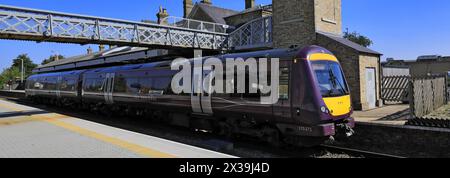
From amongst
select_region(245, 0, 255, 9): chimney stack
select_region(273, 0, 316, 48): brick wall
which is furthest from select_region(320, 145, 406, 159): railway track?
select_region(245, 0, 255, 9): chimney stack

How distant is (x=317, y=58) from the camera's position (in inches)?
334

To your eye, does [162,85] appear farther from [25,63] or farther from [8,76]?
[25,63]

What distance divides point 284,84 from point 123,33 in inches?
565

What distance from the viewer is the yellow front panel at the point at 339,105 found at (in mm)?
8125

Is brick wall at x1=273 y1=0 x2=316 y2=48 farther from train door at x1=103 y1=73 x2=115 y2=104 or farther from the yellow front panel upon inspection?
the yellow front panel

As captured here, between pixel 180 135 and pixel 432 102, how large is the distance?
987cm

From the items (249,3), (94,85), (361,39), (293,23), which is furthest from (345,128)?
(361,39)

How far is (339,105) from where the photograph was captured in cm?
847

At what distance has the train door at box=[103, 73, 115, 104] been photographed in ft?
53.6

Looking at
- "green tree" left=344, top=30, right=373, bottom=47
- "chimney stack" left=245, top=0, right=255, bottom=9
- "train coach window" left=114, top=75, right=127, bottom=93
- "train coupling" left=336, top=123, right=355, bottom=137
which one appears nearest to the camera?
"train coupling" left=336, top=123, right=355, bottom=137

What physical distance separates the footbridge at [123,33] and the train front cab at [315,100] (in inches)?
495

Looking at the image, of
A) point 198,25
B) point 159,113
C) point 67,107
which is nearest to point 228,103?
point 159,113

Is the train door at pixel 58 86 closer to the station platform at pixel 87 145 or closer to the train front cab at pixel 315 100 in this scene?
the station platform at pixel 87 145

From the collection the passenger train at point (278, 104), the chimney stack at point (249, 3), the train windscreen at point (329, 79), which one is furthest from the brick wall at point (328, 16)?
the chimney stack at point (249, 3)
